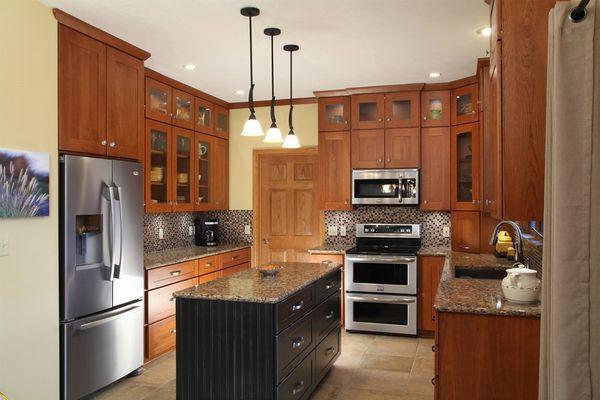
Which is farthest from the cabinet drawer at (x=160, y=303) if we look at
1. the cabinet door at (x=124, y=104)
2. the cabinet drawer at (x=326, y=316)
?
the cabinet drawer at (x=326, y=316)

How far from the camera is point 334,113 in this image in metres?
5.53

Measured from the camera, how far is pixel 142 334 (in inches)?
155

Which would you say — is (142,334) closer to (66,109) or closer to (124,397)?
(124,397)

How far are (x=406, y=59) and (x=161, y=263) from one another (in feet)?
9.09

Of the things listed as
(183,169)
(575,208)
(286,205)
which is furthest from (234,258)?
(575,208)

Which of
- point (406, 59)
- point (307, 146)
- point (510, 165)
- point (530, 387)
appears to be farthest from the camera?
point (307, 146)

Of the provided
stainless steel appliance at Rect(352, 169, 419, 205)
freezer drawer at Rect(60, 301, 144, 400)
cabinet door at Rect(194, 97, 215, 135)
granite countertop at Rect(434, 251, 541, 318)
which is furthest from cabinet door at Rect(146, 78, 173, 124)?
granite countertop at Rect(434, 251, 541, 318)

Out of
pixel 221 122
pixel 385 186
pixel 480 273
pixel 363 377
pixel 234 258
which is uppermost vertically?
pixel 221 122

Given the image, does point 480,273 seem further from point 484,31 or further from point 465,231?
point 484,31

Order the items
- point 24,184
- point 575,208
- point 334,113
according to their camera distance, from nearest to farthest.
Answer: point 575,208 → point 24,184 → point 334,113

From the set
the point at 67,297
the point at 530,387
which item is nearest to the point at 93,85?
the point at 67,297

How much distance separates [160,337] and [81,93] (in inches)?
86.1

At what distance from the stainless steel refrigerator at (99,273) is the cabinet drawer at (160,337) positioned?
263 millimetres

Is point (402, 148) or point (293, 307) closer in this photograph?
point (293, 307)
